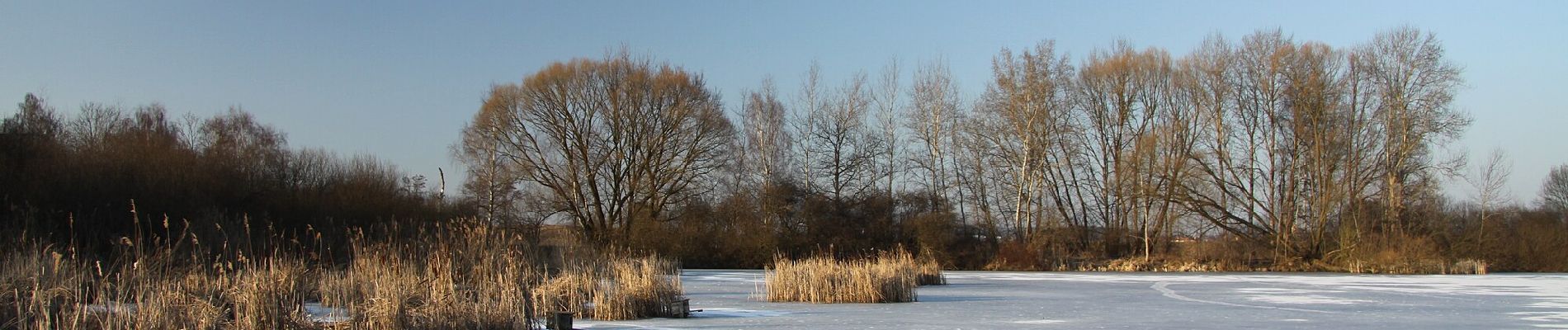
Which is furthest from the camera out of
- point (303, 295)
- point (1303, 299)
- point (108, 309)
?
point (1303, 299)

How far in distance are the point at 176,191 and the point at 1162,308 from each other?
16.9 metres

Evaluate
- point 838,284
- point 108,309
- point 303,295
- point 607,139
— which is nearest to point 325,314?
point 303,295

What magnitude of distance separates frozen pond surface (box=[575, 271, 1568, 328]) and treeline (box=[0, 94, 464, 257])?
5204 millimetres


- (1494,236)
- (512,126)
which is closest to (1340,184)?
(1494,236)

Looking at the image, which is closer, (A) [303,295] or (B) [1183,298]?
(A) [303,295]

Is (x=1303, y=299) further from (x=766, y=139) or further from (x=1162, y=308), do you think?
(x=766, y=139)

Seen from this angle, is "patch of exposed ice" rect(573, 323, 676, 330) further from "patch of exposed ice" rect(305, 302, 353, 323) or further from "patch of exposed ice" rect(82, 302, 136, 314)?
"patch of exposed ice" rect(82, 302, 136, 314)

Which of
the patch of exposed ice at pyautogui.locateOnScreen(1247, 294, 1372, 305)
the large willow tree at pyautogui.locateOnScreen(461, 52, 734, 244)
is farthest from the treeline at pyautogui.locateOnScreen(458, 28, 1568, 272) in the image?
the patch of exposed ice at pyautogui.locateOnScreen(1247, 294, 1372, 305)

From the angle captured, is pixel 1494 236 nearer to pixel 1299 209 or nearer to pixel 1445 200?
pixel 1445 200

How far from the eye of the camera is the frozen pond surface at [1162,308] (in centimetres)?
1048

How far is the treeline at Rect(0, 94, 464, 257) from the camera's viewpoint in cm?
1780

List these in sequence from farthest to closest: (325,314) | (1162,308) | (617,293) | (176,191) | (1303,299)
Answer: (176,191) → (1303,299) → (1162,308) → (617,293) → (325,314)

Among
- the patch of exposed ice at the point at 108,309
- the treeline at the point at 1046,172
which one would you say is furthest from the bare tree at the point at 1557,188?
the patch of exposed ice at the point at 108,309

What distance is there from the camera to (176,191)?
2047cm
